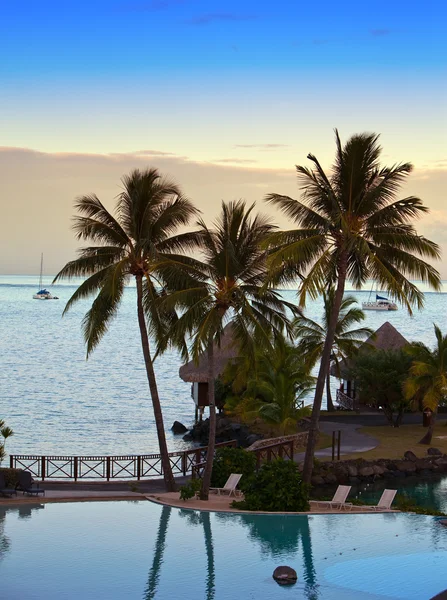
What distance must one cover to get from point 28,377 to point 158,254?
59.5m

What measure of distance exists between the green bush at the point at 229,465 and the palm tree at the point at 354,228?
17.9 ft

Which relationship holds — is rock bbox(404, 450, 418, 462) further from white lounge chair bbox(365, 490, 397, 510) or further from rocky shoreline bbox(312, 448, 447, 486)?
white lounge chair bbox(365, 490, 397, 510)

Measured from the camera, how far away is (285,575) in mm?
19312

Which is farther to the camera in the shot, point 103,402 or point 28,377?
point 28,377

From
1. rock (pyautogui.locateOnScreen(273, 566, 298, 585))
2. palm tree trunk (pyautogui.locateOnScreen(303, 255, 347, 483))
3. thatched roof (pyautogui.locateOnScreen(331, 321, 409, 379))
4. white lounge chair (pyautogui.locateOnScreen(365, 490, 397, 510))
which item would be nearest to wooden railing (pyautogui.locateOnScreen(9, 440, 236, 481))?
palm tree trunk (pyautogui.locateOnScreen(303, 255, 347, 483))

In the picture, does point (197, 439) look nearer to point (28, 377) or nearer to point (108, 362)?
point (28, 377)

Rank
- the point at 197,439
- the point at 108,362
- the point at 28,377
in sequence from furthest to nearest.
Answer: the point at 108,362, the point at 28,377, the point at 197,439

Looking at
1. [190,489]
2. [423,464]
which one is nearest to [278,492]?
[190,489]

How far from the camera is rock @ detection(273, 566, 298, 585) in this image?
19234 mm

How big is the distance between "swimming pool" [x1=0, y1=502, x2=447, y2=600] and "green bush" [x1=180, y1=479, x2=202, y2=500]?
752 mm

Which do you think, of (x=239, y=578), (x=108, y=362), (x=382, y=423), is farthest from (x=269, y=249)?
(x=108, y=362)

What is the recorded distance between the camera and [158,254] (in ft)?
87.2

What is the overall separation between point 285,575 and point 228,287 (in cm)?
872

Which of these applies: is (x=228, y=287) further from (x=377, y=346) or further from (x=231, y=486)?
(x=377, y=346)
